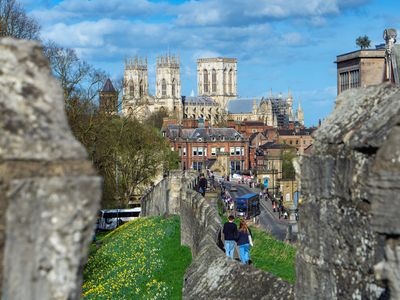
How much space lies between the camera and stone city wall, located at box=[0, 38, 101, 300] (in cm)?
268

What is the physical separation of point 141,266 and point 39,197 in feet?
56.1

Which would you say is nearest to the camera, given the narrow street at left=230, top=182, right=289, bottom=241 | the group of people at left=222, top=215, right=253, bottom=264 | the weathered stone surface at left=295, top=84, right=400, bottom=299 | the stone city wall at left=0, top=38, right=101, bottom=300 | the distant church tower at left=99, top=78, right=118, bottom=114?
the stone city wall at left=0, top=38, right=101, bottom=300

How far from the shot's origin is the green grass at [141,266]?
16750 mm

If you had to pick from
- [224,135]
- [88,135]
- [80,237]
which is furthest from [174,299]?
[224,135]

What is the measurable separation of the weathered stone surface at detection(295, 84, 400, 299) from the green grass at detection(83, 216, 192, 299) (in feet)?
32.8

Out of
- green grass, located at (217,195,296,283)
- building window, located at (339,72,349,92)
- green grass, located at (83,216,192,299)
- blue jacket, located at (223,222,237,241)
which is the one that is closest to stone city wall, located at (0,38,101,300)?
green grass, located at (217,195,296,283)

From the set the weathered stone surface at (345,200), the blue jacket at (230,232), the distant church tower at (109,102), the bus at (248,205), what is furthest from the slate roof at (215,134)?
the weathered stone surface at (345,200)

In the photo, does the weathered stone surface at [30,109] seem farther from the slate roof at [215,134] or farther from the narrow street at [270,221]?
the slate roof at [215,134]

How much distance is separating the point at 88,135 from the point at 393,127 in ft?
114

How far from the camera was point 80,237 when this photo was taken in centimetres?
282

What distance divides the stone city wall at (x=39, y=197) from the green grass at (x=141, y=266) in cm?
1281

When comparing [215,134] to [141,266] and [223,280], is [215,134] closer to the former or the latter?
[141,266]

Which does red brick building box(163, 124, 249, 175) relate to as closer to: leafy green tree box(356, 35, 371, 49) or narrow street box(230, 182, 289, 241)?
narrow street box(230, 182, 289, 241)

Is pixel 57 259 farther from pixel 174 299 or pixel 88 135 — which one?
pixel 88 135
